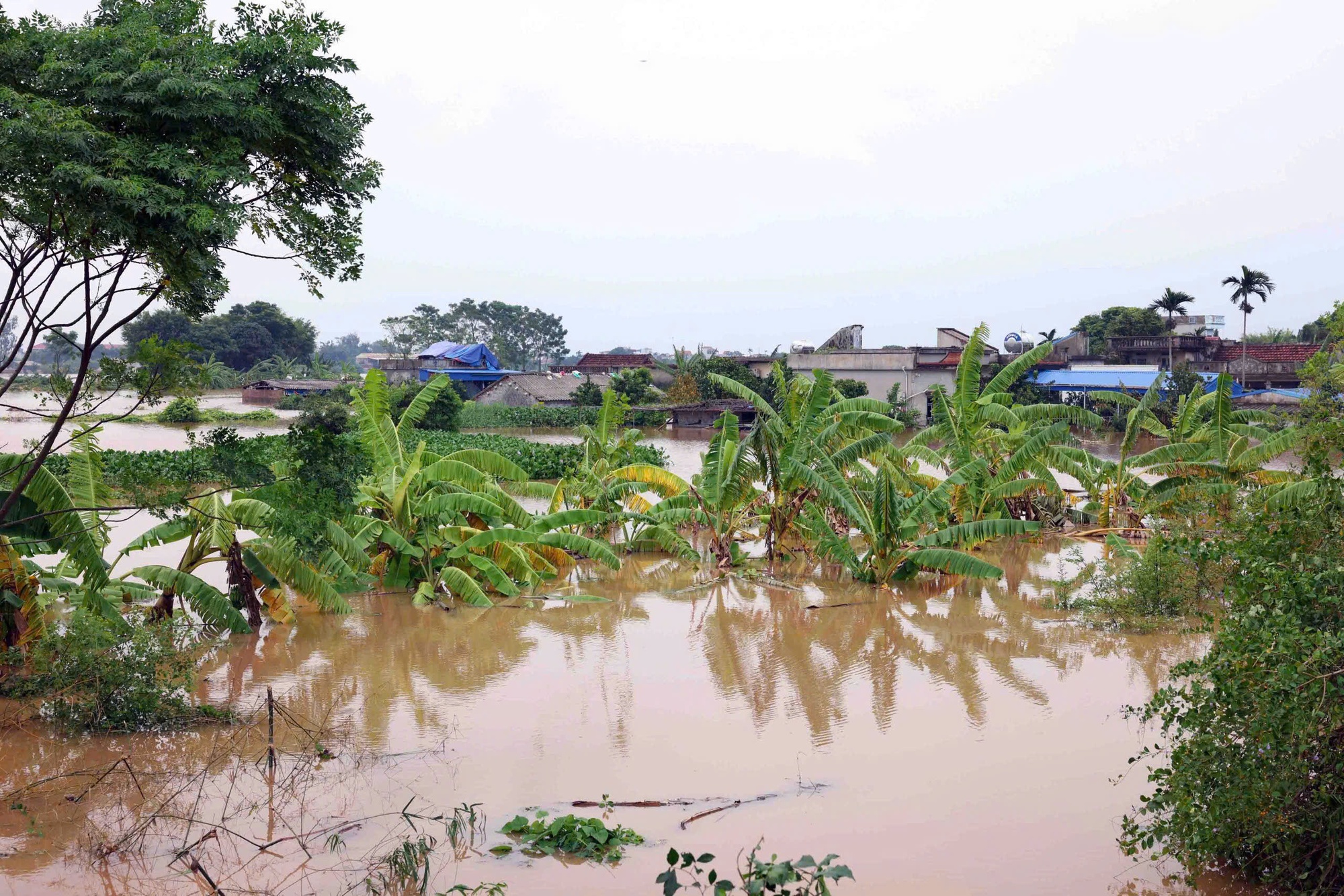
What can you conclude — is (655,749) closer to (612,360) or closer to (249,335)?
(612,360)

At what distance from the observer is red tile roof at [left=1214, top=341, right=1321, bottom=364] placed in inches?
1628

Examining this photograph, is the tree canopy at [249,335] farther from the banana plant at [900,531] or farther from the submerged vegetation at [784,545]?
the banana plant at [900,531]

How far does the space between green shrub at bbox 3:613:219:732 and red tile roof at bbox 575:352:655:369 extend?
50199 millimetres

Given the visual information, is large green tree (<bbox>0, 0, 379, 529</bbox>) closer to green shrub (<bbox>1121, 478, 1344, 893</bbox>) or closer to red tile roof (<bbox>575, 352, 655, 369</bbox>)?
green shrub (<bbox>1121, 478, 1344, 893</bbox>)

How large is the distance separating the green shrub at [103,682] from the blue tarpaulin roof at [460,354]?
51.4 meters

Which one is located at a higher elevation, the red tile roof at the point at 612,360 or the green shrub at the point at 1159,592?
the red tile roof at the point at 612,360

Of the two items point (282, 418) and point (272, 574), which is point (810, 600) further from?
point (282, 418)

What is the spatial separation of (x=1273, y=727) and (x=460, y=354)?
56373mm

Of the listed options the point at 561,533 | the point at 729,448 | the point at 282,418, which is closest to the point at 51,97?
the point at 561,533

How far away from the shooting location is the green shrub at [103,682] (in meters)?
7.25

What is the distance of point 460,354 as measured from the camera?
5856 centimetres

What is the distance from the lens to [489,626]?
1111 cm

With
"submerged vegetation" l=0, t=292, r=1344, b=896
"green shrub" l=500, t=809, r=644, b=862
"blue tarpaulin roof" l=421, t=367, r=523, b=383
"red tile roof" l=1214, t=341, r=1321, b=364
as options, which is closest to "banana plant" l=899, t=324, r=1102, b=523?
"submerged vegetation" l=0, t=292, r=1344, b=896

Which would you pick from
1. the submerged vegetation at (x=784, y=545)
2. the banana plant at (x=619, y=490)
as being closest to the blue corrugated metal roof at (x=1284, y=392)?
the submerged vegetation at (x=784, y=545)
